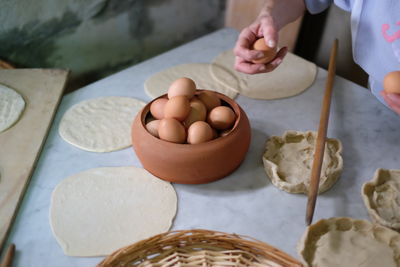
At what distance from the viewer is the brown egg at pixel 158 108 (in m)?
1.06

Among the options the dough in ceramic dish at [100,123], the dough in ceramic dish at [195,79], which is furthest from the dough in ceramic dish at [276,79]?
the dough in ceramic dish at [100,123]

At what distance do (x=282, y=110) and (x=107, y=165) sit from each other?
0.62 m

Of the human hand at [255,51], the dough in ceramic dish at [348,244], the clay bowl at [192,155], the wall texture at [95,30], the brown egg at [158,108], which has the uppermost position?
the human hand at [255,51]

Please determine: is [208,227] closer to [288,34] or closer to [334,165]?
[334,165]

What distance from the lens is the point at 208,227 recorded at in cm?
97

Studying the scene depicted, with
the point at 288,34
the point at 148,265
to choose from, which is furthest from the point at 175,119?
the point at 288,34

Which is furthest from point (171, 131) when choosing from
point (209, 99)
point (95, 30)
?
point (95, 30)

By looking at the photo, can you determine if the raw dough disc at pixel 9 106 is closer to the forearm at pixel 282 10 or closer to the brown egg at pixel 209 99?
the brown egg at pixel 209 99

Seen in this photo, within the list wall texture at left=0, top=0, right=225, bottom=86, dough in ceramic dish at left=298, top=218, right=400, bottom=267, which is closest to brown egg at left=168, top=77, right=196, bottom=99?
dough in ceramic dish at left=298, top=218, right=400, bottom=267

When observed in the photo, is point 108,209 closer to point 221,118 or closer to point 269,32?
point 221,118

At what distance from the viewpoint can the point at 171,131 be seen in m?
0.97

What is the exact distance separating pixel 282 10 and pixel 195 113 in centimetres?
50

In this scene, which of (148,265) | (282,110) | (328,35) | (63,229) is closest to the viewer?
(148,265)

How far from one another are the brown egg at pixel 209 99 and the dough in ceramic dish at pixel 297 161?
0.20m
